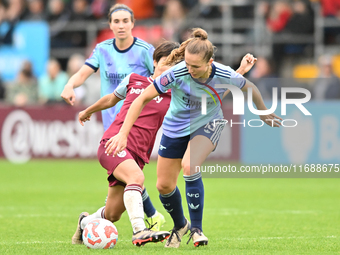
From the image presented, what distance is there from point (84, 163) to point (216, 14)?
5.07 m

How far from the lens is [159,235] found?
16.6ft

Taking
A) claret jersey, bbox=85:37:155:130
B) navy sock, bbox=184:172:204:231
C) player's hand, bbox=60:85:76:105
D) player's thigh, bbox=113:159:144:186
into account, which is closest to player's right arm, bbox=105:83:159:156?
player's thigh, bbox=113:159:144:186

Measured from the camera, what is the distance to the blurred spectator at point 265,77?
13.3m

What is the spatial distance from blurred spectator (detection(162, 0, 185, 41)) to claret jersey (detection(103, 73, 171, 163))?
9660 mm

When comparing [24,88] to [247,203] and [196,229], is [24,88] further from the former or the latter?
[196,229]

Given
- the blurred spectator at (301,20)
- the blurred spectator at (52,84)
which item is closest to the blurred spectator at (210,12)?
the blurred spectator at (301,20)

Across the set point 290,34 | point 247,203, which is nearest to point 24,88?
point 290,34

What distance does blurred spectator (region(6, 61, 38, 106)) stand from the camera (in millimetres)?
15400

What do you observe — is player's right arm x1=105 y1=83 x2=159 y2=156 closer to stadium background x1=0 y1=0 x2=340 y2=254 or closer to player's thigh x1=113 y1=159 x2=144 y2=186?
player's thigh x1=113 y1=159 x2=144 y2=186

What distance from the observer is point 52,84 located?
15203 mm

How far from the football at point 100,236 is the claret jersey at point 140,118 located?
2.48 feet

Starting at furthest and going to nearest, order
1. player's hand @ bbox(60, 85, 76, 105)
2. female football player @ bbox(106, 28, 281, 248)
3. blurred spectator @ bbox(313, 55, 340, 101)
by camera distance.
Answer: blurred spectator @ bbox(313, 55, 340, 101) < player's hand @ bbox(60, 85, 76, 105) < female football player @ bbox(106, 28, 281, 248)

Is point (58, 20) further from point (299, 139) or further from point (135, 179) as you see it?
point (135, 179)

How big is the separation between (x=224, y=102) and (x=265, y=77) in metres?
1.24
